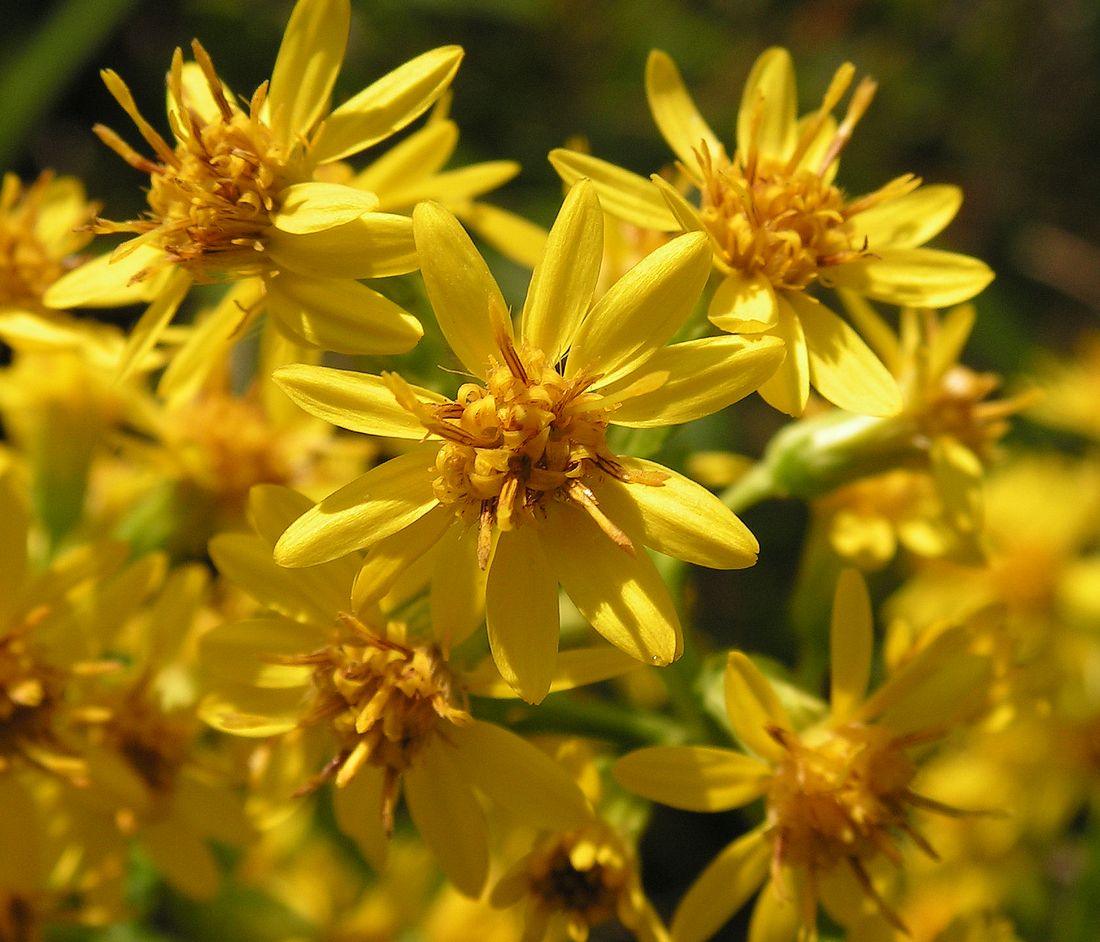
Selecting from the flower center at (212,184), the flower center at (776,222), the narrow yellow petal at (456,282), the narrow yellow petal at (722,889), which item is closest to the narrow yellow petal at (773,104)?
the flower center at (776,222)

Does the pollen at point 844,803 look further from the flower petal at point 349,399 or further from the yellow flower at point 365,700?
the flower petal at point 349,399

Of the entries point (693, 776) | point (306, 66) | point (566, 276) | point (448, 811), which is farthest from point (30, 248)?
point (693, 776)

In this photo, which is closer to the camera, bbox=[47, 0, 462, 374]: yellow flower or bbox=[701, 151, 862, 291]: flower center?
bbox=[47, 0, 462, 374]: yellow flower

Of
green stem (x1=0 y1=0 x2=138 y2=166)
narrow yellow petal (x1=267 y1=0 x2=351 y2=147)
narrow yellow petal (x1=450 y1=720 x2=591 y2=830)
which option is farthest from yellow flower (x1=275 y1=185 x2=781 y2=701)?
green stem (x1=0 y1=0 x2=138 y2=166)

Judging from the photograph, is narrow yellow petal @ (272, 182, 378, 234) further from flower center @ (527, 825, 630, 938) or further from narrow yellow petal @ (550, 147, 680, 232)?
flower center @ (527, 825, 630, 938)

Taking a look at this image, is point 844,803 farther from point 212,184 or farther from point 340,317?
point 212,184

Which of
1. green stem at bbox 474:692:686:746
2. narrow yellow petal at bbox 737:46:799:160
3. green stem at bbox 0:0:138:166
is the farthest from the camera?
green stem at bbox 0:0:138:166

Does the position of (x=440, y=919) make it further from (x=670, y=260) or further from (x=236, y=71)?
(x=236, y=71)
